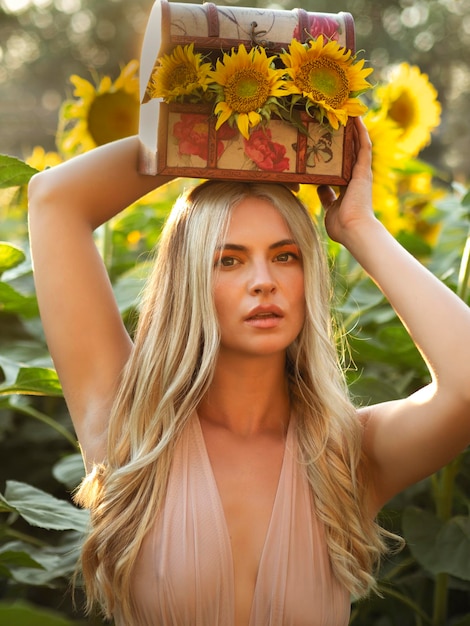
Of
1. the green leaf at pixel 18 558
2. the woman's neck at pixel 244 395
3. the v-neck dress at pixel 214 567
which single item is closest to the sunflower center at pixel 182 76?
the woman's neck at pixel 244 395

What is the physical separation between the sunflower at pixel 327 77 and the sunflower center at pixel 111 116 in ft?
2.44

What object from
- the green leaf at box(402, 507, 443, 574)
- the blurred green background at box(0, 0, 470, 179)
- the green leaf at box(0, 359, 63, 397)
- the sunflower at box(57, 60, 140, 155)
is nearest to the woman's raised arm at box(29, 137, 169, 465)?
the green leaf at box(0, 359, 63, 397)

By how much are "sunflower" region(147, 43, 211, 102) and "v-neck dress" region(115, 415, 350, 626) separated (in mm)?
556

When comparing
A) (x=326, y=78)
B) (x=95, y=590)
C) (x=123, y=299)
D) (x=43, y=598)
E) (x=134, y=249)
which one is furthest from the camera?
(x=134, y=249)

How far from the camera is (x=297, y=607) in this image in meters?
1.43

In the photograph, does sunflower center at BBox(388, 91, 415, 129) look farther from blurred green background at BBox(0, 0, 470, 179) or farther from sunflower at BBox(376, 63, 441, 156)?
blurred green background at BBox(0, 0, 470, 179)

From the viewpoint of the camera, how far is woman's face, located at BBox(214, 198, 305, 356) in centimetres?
143

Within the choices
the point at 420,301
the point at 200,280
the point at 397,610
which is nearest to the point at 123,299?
the point at 200,280

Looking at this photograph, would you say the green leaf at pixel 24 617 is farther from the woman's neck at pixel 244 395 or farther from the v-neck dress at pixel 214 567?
the woman's neck at pixel 244 395

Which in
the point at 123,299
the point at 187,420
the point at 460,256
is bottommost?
the point at 187,420

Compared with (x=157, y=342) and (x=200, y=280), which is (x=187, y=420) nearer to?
(x=157, y=342)

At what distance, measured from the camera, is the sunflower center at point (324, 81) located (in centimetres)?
138

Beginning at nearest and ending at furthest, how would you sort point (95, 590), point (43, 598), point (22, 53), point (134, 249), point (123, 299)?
point (95, 590) < point (123, 299) < point (43, 598) < point (134, 249) < point (22, 53)

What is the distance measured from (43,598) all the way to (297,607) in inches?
37.7
